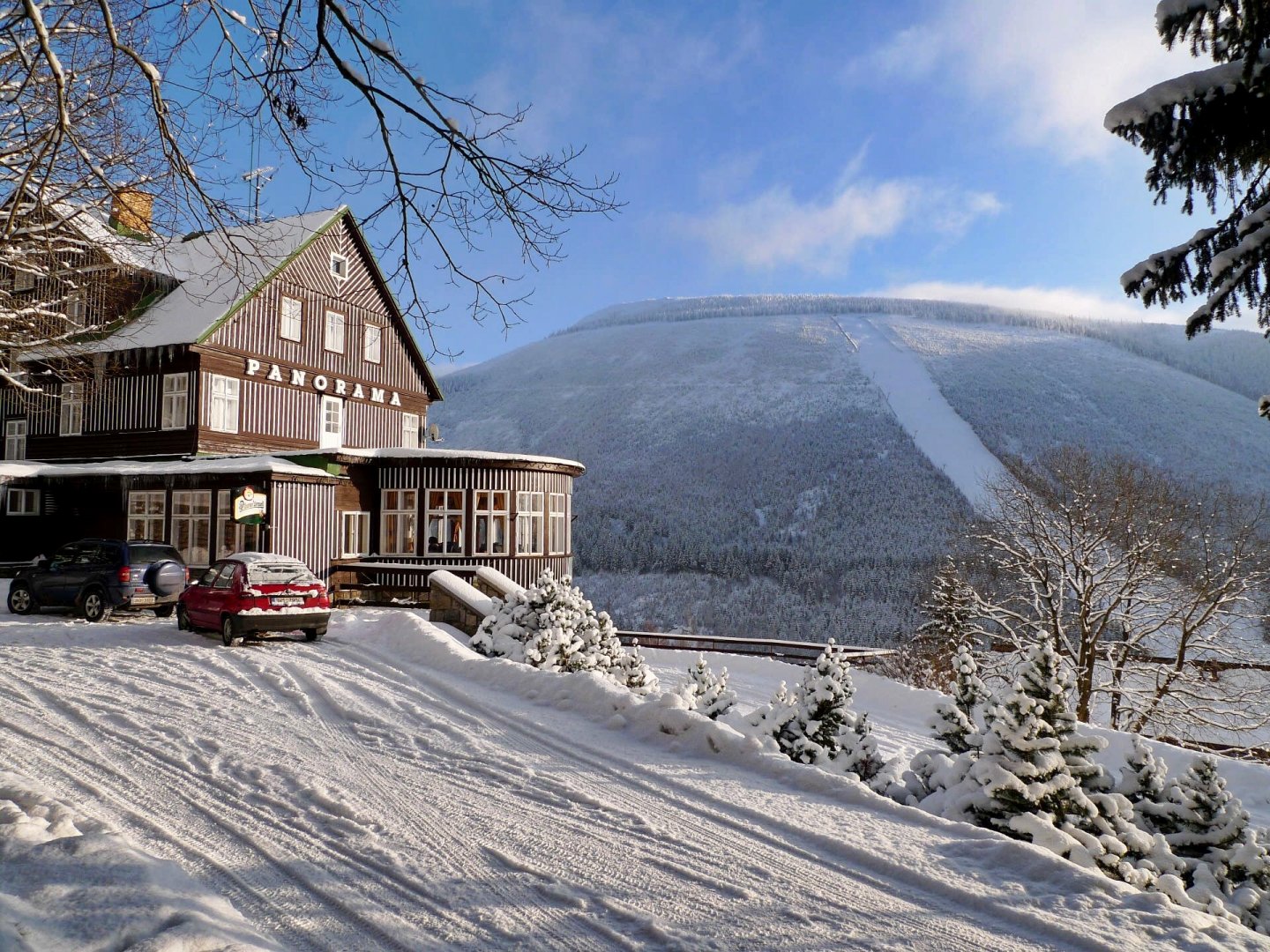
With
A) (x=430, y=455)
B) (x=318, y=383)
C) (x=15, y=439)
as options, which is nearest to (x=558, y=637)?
(x=430, y=455)

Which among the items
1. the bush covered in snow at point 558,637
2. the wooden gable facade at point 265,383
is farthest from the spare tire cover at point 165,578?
the bush covered in snow at point 558,637

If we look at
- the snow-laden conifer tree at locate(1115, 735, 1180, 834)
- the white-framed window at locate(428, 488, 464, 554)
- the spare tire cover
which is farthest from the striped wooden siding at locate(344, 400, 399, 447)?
the snow-laden conifer tree at locate(1115, 735, 1180, 834)

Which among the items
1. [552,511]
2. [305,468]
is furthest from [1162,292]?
[552,511]

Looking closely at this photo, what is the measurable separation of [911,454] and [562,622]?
8468 cm

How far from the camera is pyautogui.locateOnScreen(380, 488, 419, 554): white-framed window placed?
25.2 m

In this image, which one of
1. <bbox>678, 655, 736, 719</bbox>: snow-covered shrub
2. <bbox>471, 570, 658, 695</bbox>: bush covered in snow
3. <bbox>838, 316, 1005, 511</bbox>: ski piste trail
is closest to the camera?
<bbox>678, 655, 736, 719</bbox>: snow-covered shrub

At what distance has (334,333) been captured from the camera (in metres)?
29.0

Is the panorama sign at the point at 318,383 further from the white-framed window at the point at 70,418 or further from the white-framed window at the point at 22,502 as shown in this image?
the white-framed window at the point at 22,502

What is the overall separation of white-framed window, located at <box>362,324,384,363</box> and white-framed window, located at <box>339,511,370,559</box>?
764 cm

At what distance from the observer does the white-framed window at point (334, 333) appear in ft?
94.2

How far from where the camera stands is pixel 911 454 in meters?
91.8

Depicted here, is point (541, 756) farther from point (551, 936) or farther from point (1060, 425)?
point (1060, 425)

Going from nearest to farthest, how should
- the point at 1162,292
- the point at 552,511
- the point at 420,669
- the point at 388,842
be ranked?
the point at 388,842 < the point at 1162,292 < the point at 420,669 < the point at 552,511

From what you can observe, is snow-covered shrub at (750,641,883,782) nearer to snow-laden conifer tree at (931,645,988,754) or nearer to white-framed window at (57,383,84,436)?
snow-laden conifer tree at (931,645,988,754)
